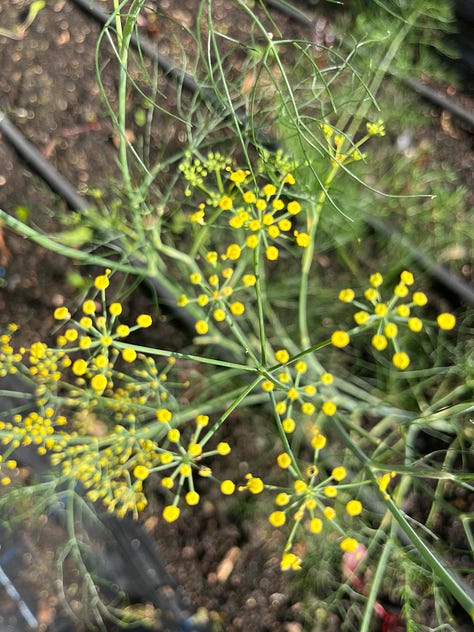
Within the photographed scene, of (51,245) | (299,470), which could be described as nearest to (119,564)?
(299,470)

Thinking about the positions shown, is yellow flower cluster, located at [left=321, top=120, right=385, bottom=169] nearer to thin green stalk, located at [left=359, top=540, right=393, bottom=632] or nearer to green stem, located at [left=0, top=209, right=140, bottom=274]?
green stem, located at [left=0, top=209, right=140, bottom=274]

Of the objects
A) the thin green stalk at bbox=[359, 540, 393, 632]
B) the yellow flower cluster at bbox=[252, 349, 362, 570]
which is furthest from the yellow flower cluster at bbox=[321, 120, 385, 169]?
the thin green stalk at bbox=[359, 540, 393, 632]

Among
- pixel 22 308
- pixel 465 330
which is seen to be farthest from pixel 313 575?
pixel 22 308

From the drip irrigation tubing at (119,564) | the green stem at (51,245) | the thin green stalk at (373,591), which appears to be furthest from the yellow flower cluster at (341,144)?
the drip irrigation tubing at (119,564)

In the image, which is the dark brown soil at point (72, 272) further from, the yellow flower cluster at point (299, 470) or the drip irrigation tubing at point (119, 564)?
the yellow flower cluster at point (299, 470)

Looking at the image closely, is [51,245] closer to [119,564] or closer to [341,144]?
[341,144]

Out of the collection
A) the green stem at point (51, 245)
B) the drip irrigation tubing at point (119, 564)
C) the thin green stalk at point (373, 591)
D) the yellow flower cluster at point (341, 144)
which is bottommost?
the drip irrigation tubing at point (119, 564)

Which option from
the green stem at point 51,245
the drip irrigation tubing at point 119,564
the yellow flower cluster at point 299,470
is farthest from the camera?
the drip irrigation tubing at point 119,564

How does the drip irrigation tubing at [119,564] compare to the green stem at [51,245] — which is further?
the drip irrigation tubing at [119,564]
